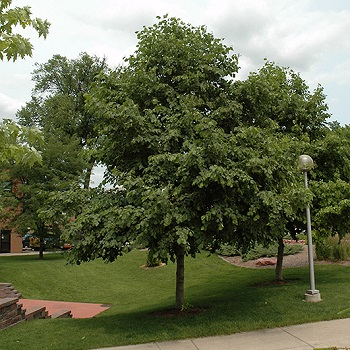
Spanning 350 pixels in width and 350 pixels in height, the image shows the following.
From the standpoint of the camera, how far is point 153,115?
8094 millimetres

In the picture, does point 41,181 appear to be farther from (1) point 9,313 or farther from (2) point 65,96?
(1) point 9,313

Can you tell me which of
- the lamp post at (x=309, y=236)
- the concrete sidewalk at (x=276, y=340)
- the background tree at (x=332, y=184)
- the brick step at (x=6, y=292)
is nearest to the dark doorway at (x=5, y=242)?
the brick step at (x=6, y=292)

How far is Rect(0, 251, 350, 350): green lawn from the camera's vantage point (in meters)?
7.24

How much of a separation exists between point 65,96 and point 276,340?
33.7 m

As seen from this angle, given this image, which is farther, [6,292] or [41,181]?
[41,181]

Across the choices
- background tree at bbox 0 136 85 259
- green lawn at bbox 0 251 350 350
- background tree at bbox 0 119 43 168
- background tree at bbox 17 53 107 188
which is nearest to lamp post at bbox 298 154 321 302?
green lawn at bbox 0 251 350 350

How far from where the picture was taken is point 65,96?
36.6 metres

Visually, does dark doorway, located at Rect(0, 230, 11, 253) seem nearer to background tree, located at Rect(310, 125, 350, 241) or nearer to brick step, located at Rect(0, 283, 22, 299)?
brick step, located at Rect(0, 283, 22, 299)

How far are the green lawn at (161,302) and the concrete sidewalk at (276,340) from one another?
27 centimetres

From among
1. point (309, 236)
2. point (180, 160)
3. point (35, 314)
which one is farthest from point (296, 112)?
point (35, 314)

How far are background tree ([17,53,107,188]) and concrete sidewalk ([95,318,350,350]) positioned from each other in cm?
3073

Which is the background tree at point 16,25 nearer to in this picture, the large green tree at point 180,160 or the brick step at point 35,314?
the large green tree at point 180,160

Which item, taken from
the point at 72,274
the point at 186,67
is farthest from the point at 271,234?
the point at 72,274

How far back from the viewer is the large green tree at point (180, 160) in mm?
6867
